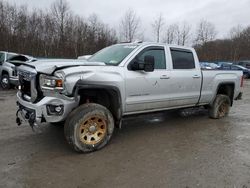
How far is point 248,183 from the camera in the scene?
3.35m

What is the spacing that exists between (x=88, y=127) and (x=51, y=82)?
0.99m

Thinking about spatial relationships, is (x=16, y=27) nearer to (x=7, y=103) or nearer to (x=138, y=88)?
(x=7, y=103)

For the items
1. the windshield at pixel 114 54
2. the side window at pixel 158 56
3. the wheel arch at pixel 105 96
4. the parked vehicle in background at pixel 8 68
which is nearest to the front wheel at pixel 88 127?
the wheel arch at pixel 105 96

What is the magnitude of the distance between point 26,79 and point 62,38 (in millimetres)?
36993

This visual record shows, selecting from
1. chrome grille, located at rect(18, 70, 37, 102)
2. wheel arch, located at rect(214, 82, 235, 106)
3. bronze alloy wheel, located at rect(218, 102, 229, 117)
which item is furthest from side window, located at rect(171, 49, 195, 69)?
chrome grille, located at rect(18, 70, 37, 102)

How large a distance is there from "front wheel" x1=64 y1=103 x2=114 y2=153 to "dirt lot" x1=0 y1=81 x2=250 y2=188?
0.18 meters

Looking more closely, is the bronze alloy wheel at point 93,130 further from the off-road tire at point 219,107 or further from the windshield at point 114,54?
the off-road tire at point 219,107

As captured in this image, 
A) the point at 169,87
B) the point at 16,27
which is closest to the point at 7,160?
the point at 169,87

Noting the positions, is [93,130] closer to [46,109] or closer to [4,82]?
[46,109]

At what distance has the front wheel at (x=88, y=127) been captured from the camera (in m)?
4.00

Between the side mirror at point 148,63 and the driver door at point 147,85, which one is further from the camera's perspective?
the driver door at point 147,85

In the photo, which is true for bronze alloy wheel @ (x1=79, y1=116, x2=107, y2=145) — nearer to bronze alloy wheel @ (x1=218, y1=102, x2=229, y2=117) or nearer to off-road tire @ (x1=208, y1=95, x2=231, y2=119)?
off-road tire @ (x1=208, y1=95, x2=231, y2=119)

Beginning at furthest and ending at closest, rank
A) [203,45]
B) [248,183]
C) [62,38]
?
1. [203,45]
2. [62,38]
3. [248,183]

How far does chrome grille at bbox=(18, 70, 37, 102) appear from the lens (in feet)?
13.3
